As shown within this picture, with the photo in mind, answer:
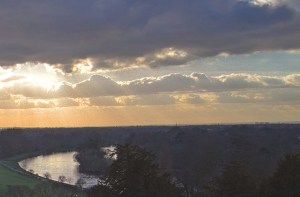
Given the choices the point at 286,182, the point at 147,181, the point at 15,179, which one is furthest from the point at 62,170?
the point at 286,182

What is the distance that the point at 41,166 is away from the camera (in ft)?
524

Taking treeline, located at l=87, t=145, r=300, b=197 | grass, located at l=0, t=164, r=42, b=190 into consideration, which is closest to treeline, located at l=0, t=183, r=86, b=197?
grass, located at l=0, t=164, r=42, b=190

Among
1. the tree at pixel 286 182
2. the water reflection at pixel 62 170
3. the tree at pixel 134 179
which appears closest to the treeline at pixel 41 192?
the water reflection at pixel 62 170

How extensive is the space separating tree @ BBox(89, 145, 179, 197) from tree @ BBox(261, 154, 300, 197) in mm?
6662

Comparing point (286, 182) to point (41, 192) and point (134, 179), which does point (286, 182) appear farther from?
point (41, 192)

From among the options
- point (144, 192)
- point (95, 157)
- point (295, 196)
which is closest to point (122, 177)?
point (144, 192)

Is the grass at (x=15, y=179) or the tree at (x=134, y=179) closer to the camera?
the tree at (x=134, y=179)

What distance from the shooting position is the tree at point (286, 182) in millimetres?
32438

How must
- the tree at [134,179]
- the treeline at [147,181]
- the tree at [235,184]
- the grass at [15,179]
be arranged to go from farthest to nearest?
the grass at [15,179] < the tree at [235,184] < the tree at [134,179] < the treeline at [147,181]

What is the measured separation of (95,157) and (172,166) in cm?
4453

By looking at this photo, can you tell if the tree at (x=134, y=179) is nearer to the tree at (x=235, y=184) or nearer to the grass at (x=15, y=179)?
the tree at (x=235, y=184)

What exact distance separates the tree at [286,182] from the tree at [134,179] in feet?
21.9

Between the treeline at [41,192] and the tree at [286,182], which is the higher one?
the tree at [286,182]

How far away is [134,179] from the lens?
3334 centimetres
